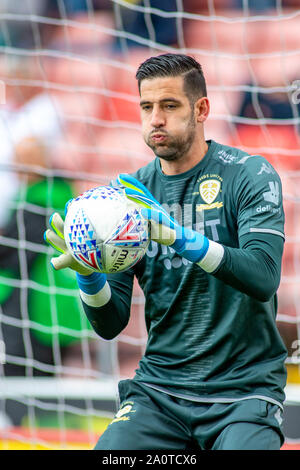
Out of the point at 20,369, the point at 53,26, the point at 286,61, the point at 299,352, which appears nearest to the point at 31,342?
the point at 20,369

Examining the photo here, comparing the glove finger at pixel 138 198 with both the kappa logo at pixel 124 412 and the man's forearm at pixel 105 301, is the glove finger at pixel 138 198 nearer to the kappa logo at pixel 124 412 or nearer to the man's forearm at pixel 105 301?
the man's forearm at pixel 105 301

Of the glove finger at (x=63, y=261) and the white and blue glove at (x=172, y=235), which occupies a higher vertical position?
the white and blue glove at (x=172, y=235)

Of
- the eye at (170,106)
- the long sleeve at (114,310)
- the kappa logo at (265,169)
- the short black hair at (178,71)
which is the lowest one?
the long sleeve at (114,310)

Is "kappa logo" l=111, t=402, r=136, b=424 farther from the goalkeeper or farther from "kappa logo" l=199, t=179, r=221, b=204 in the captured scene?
"kappa logo" l=199, t=179, r=221, b=204

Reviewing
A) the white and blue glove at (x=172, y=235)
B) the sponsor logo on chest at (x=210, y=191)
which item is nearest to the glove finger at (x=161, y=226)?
the white and blue glove at (x=172, y=235)

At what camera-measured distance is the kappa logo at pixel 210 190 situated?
257cm

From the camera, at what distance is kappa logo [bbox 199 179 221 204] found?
8.43 feet

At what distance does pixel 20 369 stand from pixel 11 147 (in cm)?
161

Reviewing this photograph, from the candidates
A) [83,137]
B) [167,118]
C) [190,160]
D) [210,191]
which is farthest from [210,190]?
[83,137]

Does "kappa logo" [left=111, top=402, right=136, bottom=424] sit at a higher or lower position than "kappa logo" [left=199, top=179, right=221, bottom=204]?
lower

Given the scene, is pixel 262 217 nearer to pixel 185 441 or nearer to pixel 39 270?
pixel 185 441

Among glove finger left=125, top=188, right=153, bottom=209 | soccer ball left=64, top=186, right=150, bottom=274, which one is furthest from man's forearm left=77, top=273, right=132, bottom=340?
glove finger left=125, top=188, right=153, bottom=209

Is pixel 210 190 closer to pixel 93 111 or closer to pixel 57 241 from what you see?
pixel 57 241

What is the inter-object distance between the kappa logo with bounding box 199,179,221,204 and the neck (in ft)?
0.38
